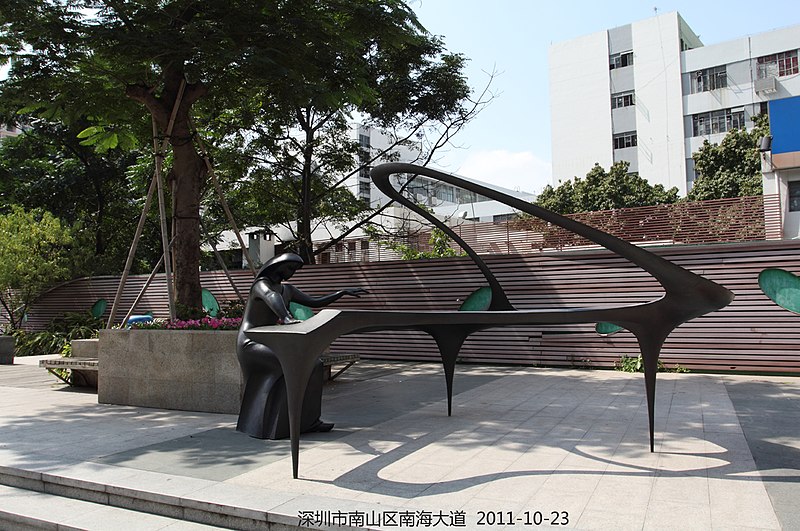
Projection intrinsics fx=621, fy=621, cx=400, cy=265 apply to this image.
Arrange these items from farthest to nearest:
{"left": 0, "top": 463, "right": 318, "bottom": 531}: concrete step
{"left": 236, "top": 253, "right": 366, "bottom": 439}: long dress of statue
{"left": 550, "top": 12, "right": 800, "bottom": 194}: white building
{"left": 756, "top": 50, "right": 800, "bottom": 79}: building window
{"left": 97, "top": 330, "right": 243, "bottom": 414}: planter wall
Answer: {"left": 550, "top": 12, "right": 800, "bottom": 194}: white building, {"left": 756, "top": 50, "right": 800, "bottom": 79}: building window, {"left": 97, "top": 330, "right": 243, "bottom": 414}: planter wall, {"left": 236, "top": 253, "right": 366, "bottom": 439}: long dress of statue, {"left": 0, "top": 463, "right": 318, "bottom": 531}: concrete step

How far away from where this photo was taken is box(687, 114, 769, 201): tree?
28000mm

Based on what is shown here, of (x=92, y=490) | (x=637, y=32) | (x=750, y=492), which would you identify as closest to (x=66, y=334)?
(x=92, y=490)

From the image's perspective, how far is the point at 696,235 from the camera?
46.8 ft

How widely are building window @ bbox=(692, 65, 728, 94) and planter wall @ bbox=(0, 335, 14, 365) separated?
3793cm

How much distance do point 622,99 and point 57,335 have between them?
36.6 meters

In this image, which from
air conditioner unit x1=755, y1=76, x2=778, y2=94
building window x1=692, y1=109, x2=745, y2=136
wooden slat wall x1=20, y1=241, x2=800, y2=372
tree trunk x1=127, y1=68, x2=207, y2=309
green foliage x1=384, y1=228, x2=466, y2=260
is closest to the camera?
tree trunk x1=127, y1=68, x2=207, y2=309

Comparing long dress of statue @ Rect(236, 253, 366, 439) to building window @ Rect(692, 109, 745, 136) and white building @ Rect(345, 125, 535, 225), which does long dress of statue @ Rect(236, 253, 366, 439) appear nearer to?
white building @ Rect(345, 125, 535, 225)

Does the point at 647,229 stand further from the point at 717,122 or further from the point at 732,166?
the point at 717,122

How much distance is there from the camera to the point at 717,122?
37.2 metres

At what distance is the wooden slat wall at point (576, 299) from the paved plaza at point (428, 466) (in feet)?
6.73

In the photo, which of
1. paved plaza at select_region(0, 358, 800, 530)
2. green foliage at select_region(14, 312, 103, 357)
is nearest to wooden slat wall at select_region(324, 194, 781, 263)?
paved plaza at select_region(0, 358, 800, 530)

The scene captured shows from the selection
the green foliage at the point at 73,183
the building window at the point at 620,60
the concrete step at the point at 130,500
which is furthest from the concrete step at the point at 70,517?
the building window at the point at 620,60

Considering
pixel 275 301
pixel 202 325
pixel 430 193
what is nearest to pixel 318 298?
pixel 275 301

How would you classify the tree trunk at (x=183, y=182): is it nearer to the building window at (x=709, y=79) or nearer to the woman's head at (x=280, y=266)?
the woman's head at (x=280, y=266)
